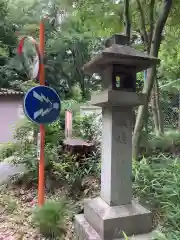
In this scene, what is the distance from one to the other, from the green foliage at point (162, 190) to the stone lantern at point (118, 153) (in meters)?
0.21

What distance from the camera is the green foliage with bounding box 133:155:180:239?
2.40 meters

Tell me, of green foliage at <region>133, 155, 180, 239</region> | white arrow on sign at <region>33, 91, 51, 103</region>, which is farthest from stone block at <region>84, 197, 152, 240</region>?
white arrow on sign at <region>33, 91, 51, 103</region>

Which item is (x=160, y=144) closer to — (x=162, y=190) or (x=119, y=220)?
(x=162, y=190)

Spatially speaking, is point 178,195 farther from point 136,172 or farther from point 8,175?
point 8,175

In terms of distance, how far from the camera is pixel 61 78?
15383 mm

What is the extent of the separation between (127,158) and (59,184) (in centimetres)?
173

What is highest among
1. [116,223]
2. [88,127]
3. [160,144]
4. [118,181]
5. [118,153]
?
[88,127]

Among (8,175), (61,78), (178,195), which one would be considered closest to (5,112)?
(61,78)

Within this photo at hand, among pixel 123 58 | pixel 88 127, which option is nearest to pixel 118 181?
pixel 123 58

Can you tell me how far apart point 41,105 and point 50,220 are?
1.29 m

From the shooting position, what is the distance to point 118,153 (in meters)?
2.59

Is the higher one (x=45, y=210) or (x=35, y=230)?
(x=45, y=210)

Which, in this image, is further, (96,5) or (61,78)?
(61,78)

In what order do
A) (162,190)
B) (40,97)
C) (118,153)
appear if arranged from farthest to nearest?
1. (40,97)
2. (162,190)
3. (118,153)
